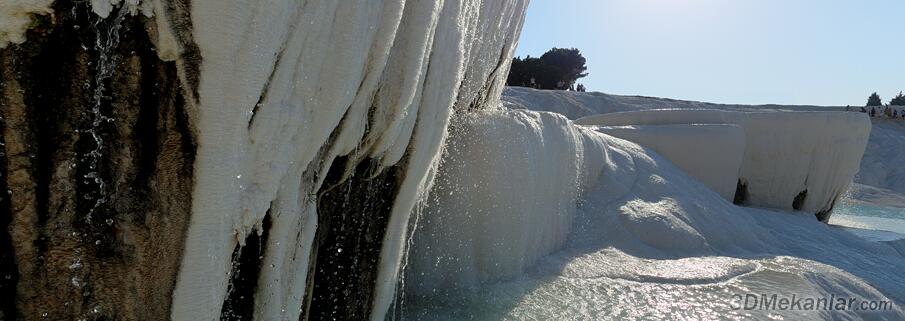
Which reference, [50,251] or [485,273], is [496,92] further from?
[50,251]

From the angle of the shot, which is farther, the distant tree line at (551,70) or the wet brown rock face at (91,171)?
the distant tree line at (551,70)

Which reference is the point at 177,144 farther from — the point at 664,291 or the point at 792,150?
the point at 792,150

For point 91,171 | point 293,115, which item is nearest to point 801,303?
point 293,115

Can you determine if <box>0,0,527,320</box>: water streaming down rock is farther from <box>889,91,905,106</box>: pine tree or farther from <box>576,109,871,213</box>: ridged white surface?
<box>889,91,905,106</box>: pine tree

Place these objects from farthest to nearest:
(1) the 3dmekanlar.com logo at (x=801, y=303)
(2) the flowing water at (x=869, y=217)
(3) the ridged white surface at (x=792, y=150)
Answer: (2) the flowing water at (x=869, y=217) → (3) the ridged white surface at (x=792, y=150) → (1) the 3dmekanlar.com logo at (x=801, y=303)

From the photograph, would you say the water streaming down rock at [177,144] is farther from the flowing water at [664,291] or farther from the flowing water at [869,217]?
the flowing water at [869,217]

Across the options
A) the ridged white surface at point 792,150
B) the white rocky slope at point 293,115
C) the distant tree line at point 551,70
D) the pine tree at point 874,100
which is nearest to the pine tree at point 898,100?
the pine tree at point 874,100

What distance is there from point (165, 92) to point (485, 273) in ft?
7.72

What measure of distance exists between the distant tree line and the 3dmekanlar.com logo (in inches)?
848

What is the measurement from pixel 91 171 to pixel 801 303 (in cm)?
347

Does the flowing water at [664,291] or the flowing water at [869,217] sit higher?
the flowing water at [664,291]

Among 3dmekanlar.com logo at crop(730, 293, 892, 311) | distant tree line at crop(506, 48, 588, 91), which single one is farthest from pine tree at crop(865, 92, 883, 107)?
3dmekanlar.com logo at crop(730, 293, 892, 311)

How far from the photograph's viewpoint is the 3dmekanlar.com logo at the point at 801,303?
335 centimetres

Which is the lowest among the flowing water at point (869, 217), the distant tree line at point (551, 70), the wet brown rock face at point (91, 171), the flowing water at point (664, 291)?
the flowing water at point (869, 217)
